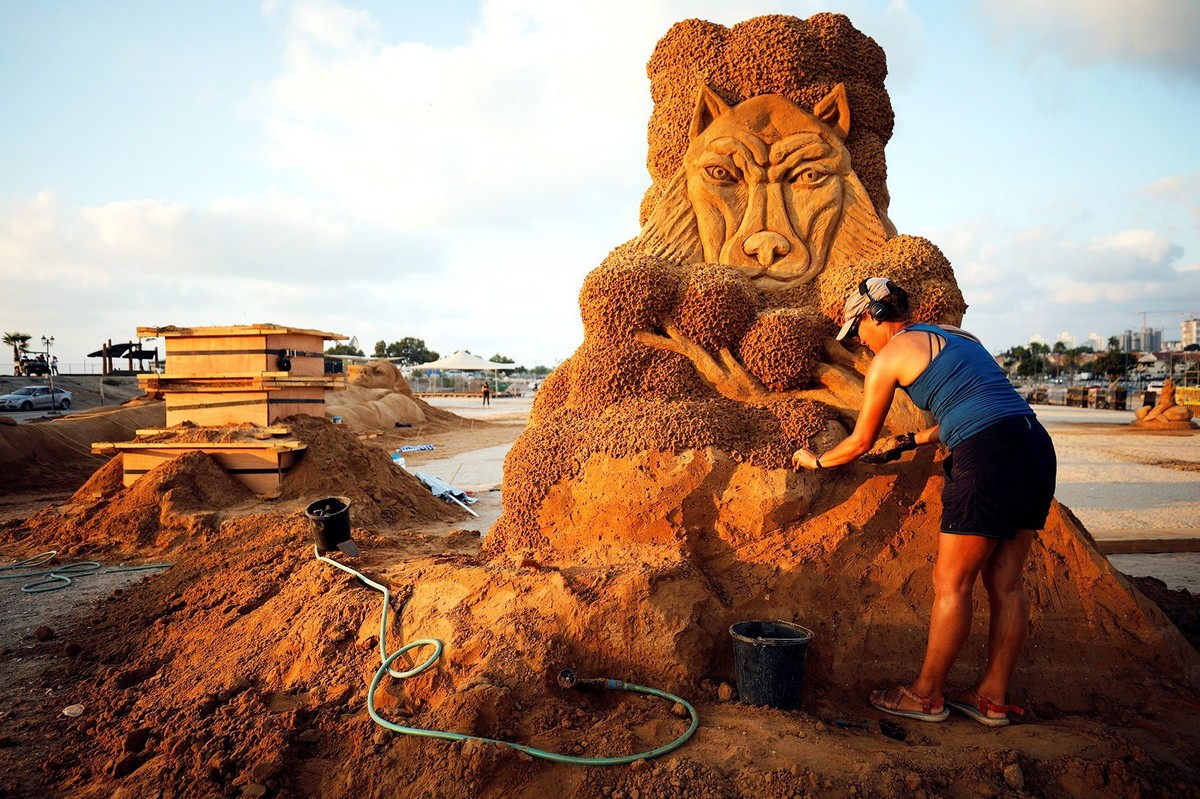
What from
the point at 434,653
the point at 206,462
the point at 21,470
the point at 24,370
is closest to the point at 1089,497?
the point at 434,653

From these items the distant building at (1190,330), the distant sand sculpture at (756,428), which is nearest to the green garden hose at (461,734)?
the distant sand sculpture at (756,428)

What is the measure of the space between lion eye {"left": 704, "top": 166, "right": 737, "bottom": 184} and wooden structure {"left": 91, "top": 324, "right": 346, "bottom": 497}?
5246mm

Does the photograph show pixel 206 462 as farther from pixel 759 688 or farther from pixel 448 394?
pixel 448 394

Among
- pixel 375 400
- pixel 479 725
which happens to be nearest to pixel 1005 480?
pixel 479 725

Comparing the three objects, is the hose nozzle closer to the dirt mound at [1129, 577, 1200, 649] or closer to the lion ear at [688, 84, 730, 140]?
the dirt mound at [1129, 577, 1200, 649]

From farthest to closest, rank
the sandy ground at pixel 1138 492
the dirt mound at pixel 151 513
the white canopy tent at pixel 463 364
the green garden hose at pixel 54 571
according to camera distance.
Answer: the white canopy tent at pixel 463 364 → the dirt mound at pixel 151 513 → the sandy ground at pixel 1138 492 → the green garden hose at pixel 54 571

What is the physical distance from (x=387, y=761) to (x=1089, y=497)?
30.4 feet

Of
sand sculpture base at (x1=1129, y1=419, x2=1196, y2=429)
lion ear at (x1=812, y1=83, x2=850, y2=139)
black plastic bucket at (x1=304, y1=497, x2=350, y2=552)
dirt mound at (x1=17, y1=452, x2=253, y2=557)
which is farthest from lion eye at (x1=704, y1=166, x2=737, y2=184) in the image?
sand sculpture base at (x1=1129, y1=419, x2=1196, y2=429)

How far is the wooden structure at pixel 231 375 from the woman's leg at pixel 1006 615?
22.8 feet

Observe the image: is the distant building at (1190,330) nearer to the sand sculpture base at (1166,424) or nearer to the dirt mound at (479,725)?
the sand sculpture base at (1166,424)

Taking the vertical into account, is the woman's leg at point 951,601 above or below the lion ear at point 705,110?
below

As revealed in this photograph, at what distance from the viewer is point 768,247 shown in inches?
154

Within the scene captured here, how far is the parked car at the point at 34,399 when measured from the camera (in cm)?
2230

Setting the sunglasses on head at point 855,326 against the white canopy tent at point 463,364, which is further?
the white canopy tent at point 463,364
